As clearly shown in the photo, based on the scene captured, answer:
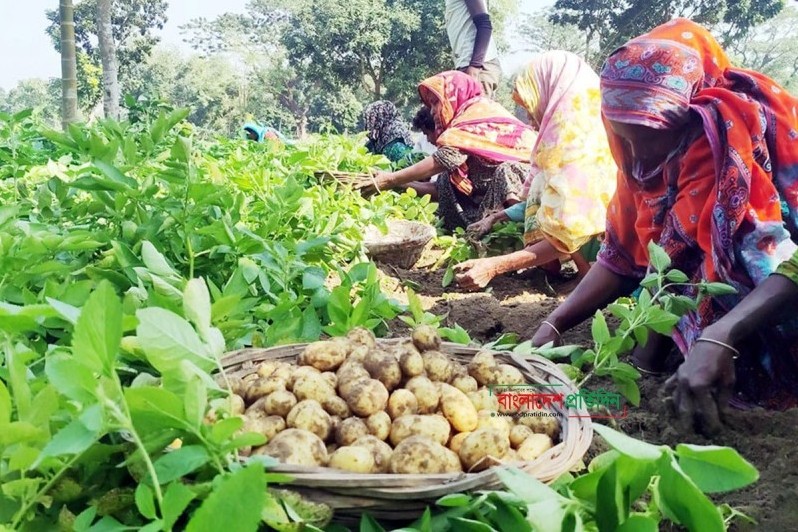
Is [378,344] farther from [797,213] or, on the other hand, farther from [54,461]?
[797,213]

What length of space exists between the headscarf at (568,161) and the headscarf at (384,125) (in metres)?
3.26

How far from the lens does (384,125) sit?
6496mm

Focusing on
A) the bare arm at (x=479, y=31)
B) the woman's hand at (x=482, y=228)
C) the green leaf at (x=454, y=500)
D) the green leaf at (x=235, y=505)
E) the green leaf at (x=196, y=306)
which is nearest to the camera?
the green leaf at (x=235, y=505)

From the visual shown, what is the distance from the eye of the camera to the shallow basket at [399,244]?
10.6 feet

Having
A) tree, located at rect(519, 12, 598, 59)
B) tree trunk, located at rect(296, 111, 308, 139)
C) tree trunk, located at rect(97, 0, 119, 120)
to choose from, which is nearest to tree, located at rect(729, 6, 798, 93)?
tree, located at rect(519, 12, 598, 59)

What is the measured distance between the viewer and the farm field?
0.75 metres

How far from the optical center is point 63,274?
4.95 feet

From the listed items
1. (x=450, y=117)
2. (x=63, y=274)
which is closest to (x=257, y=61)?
(x=450, y=117)

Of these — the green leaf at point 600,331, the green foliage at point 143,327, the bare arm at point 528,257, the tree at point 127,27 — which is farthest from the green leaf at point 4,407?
the tree at point 127,27

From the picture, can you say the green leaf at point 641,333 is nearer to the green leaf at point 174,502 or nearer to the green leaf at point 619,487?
the green leaf at point 619,487

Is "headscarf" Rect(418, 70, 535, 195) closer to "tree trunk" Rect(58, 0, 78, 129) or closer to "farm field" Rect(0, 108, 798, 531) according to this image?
"farm field" Rect(0, 108, 798, 531)

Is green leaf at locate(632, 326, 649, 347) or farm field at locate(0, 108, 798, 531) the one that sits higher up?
farm field at locate(0, 108, 798, 531)

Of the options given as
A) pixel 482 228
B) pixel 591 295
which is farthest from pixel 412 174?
pixel 591 295

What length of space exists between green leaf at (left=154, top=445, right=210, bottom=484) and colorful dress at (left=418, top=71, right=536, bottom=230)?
10.7 feet
